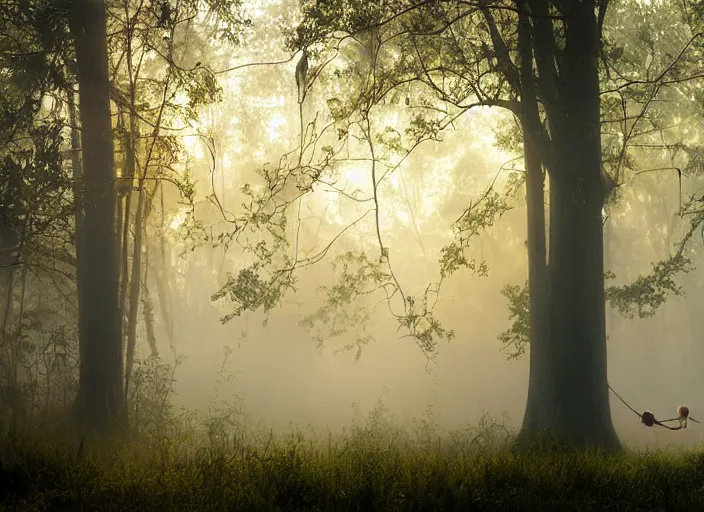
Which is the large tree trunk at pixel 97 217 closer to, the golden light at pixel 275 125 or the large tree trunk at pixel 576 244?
the large tree trunk at pixel 576 244

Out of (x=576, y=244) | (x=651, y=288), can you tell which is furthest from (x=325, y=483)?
(x=651, y=288)

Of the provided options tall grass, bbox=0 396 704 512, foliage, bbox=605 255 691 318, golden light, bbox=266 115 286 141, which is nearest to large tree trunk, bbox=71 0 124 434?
tall grass, bbox=0 396 704 512

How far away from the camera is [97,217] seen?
10594 mm

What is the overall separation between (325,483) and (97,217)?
7.18m

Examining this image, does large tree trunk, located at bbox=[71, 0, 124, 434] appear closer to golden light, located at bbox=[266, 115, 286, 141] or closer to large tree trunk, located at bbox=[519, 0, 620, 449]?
large tree trunk, located at bbox=[519, 0, 620, 449]

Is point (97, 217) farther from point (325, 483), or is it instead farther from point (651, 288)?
point (651, 288)

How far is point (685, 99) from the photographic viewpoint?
2373cm

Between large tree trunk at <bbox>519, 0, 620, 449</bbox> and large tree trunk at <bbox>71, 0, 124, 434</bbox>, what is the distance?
6.82m

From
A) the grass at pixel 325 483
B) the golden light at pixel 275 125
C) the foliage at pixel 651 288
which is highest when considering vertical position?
the golden light at pixel 275 125

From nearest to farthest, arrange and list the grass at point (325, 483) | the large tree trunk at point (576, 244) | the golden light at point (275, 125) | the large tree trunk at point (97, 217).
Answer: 1. the grass at point (325, 483)
2. the large tree trunk at point (576, 244)
3. the large tree trunk at point (97, 217)
4. the golden light at point (275, 125)

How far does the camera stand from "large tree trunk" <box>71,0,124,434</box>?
1039 cm

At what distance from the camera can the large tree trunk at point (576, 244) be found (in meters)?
9.50

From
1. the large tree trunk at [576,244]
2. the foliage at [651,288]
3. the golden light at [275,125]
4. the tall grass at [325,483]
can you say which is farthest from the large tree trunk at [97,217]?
the golden light at [275,125]

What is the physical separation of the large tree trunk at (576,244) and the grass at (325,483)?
343 centimetres
